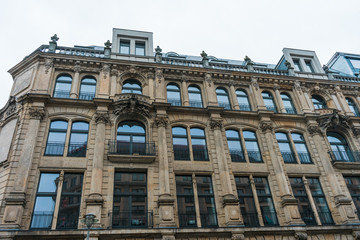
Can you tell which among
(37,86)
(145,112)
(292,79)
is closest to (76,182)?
(145,112)

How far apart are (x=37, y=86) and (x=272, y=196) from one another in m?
18.3

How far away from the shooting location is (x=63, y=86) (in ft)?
69.2

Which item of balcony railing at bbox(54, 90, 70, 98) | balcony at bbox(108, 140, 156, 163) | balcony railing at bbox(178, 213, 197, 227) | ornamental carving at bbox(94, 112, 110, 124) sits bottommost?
balcony railing at bbox(178, 213, 197, 227)

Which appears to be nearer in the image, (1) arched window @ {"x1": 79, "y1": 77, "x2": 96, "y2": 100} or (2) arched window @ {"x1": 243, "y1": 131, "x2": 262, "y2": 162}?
(2) arched window @ {"x1": 243, "y1": 131, "x2": 262, "y2": 162}

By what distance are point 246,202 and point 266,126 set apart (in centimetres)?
651

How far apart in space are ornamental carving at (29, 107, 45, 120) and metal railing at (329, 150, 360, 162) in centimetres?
2154

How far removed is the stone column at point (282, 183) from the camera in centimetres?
1775

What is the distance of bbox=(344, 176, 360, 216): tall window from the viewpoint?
2025 cm

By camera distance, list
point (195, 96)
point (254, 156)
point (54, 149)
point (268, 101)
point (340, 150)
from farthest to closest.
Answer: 1. point (268, 101)
2. point (195, 96)
3. point (340, 150)
4. point (254, 156)
5. point (54, 149)

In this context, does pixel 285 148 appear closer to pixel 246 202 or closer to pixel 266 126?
pixel 266 126

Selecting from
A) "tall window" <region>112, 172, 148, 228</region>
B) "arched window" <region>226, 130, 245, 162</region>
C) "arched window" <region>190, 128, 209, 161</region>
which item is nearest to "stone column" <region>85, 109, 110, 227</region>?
"tall window" <region>112, 172, 148, 228</region>

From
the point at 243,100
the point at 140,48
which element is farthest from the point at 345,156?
the point at 140,48

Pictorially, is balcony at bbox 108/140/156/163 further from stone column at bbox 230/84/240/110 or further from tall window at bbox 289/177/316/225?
tall window at bbox 289/177/316/225

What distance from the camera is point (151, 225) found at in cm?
1591
